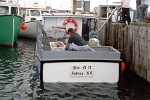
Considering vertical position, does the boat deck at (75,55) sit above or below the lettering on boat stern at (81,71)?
above

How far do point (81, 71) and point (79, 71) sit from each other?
0.24 feet

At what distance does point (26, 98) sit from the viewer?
33.4ft

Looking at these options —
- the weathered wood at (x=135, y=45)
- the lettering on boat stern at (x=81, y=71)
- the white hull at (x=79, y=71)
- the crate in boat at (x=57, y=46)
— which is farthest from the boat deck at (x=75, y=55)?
the weathered wood at (x=135, y=45)

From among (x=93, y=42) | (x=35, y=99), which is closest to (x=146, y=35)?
(x=93, y=42)

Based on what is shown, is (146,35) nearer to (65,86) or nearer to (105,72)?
(105,72)

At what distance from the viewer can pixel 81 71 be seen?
1111cm

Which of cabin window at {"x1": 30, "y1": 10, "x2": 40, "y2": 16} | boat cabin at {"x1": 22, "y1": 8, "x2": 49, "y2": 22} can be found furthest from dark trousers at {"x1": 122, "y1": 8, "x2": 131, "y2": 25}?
cabin window at {"x1": 30, "y1": 10, "x2": 40, "y2": 16}

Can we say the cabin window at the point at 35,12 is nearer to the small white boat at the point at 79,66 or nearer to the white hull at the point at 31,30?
the white hull at the point at 31,30

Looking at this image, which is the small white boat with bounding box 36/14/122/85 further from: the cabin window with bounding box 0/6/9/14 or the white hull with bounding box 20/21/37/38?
the white hull with bounding box 20/21/37/38

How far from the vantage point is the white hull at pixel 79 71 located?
36.1 ft

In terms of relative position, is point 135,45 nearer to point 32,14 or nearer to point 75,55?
point 75,55

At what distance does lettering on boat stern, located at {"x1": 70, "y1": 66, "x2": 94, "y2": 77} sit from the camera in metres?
11.1

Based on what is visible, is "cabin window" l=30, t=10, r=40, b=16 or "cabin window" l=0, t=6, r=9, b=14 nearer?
"cabin window" l=0, t=6, r=9, b=14

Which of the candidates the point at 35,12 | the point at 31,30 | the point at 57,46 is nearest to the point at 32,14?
the point at 35,12
